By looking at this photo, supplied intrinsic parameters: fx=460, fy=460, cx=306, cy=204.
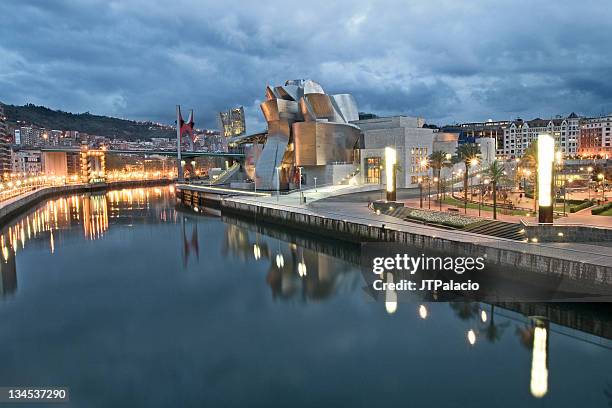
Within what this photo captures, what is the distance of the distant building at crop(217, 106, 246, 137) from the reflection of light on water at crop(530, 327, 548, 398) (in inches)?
3385

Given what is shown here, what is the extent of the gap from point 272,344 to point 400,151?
44.0 m

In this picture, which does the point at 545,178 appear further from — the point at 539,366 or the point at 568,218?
the point at 539,366

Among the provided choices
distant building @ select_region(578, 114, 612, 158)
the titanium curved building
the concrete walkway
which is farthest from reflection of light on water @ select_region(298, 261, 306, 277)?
distant building @ select_region(578, 114, 612, 158)

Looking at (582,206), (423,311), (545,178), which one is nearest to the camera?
(423,311)

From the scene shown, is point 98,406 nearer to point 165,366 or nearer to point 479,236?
point 165,366

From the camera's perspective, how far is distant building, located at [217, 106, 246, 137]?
314 ft

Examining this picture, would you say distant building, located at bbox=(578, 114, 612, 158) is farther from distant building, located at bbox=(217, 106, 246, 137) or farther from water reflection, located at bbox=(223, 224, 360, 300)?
water reflection, located at bbox=(223, 224, 360, 300)

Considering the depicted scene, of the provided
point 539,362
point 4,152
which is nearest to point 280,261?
point 539,362

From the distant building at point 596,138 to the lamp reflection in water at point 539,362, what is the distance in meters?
102

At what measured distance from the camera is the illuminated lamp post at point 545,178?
19531mm

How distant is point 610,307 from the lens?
14.7 meters

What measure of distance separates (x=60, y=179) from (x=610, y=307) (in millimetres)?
105439

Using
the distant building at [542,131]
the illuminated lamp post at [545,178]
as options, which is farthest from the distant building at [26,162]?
the illuminated lamp post at [545,178]

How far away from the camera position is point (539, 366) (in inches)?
488
